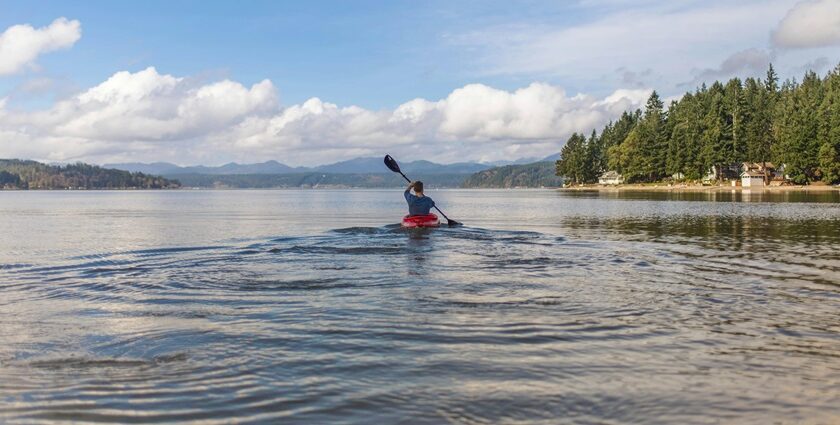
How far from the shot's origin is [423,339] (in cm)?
1050

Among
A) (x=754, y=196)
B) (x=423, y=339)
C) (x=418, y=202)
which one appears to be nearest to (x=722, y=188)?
(x=754, y=196)

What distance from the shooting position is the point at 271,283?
16.8m

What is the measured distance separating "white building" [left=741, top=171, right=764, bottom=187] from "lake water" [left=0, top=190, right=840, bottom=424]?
5062 inches

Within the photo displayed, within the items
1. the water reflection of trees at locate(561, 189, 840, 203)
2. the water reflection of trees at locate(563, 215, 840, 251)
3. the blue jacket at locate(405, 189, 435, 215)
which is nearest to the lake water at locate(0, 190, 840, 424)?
the water reflection of trees at locate(563, 215, 840, 251)

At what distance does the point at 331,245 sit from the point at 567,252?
31.6 ft

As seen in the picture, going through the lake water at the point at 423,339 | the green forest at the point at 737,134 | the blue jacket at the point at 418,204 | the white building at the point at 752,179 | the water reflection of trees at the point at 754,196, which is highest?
the green forest at the point at 737,134

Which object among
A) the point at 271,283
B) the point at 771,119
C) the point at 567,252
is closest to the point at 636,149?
the point at 771,119

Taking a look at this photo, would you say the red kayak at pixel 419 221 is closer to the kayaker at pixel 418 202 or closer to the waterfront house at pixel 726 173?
the kayaker at pixel 418 202

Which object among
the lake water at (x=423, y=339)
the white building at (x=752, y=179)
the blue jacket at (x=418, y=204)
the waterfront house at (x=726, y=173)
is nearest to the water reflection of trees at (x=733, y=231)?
the lake water at (x=423, y=339)

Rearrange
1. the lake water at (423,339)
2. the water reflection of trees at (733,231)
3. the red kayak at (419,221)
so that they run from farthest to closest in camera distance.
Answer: the red kayak at (419,221)
the water reflection of trees at (733,231)
the lake water at (423,339)

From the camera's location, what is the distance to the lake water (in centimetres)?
741

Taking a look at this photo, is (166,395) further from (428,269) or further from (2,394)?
(428,269)

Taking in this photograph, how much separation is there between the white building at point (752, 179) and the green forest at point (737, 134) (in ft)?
11.1

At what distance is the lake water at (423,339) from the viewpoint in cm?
741
